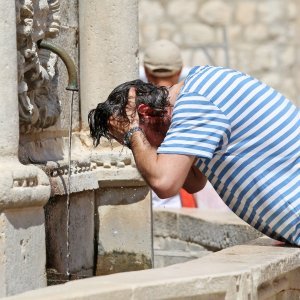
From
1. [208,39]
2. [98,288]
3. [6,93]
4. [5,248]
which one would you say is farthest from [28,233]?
[208,39]

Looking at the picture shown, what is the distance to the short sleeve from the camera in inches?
174

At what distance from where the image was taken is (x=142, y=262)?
6.86 metres

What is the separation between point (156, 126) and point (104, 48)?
2.06m

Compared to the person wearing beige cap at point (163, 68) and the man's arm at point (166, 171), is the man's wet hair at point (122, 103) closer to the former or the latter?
the man's arm at point (166, 171)

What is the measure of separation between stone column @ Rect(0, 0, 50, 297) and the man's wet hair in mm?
368

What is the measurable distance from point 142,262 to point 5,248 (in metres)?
2.12

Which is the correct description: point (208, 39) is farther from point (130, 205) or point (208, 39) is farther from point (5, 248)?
point (5, 248)

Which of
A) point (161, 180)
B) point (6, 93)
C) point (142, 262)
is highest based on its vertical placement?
point (6, 93)

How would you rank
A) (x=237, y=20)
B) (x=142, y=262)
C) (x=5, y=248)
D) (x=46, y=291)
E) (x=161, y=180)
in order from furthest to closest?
(x=237, y=20) < (x=142, y=262) < (x=5, y=248) < (x=161, y=180) < (x=46, y=291)

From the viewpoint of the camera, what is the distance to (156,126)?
473cm

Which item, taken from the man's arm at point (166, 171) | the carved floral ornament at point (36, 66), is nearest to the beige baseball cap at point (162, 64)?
the carved floral ornament at point (36, 66)

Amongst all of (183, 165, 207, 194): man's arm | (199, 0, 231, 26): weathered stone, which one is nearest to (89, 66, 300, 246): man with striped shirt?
(183, 165, 207, 194): man's arm

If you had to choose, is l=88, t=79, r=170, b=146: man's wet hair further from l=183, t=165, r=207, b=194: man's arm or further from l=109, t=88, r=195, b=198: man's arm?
l=183, t=165, r=207, b=194: man's arm

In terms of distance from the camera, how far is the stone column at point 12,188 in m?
4.82
